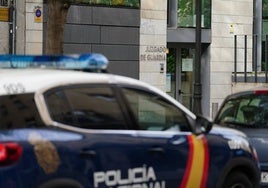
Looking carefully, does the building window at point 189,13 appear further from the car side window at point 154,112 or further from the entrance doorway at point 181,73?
the car side window at point 154,112

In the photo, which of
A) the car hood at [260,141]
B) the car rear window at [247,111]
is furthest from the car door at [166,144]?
the car rear window at [247,111]

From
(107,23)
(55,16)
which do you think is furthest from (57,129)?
(107,23)

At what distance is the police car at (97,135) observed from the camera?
4.91m

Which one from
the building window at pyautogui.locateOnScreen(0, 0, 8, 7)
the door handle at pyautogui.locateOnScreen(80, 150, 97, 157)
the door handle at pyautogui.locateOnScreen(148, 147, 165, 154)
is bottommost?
the door handle at pyautogui.locateOnScreen(148, 147, 165, 154)

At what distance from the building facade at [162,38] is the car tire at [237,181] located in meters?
10.8

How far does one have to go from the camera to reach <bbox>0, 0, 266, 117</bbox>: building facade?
655 inches

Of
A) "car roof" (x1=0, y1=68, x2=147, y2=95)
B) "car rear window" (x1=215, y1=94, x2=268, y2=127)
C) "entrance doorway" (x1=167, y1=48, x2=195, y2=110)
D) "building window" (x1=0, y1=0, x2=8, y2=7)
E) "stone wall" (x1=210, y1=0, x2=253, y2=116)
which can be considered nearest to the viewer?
"car roof" (x1=0, y1=68, x2=147, y2=95)

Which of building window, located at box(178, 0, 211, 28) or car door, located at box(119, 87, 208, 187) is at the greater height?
building window, located at box(178, 0, 211, 28)

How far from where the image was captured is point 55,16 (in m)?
10.8

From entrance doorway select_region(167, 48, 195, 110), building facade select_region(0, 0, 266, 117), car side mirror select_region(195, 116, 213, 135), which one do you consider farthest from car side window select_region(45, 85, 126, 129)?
entrance doorway select_region(167, 48, 195, 110)

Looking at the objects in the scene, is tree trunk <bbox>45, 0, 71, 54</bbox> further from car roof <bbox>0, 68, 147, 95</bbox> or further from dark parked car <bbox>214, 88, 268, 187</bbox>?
car roof <bbox>0, 68, 147, 95</bbox>

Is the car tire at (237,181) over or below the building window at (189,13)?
below

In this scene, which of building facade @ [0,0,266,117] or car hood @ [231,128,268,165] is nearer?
car hood @ [231,128,268,165]

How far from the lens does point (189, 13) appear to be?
20.5 m
